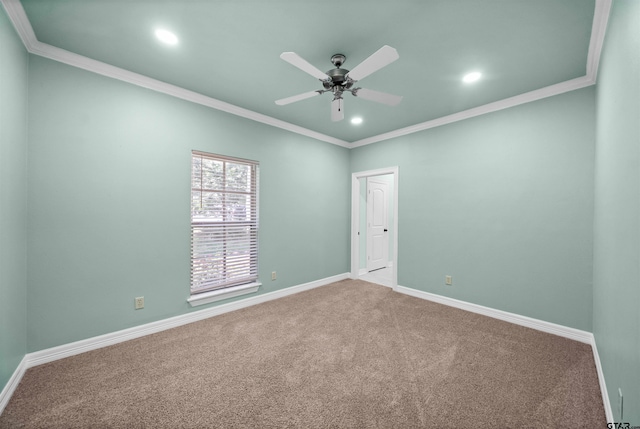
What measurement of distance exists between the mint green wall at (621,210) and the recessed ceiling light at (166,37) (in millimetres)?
2672

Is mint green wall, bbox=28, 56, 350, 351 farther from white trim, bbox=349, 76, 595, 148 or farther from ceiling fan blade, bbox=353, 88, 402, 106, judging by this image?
white trim, bbox=349, 76, 595, 148

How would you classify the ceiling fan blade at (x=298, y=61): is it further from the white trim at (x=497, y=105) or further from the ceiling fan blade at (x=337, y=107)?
the white trim at (x=497, y=105)

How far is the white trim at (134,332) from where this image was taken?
203 cm

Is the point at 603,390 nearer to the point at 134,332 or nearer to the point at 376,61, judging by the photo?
the point at 376,61

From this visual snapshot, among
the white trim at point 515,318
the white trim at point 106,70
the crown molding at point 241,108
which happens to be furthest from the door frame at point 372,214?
the white trim at point 106,70

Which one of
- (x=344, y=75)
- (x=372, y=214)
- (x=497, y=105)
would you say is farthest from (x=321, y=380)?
(x=372, y=214)

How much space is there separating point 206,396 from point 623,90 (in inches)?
121

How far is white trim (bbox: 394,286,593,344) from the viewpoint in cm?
246

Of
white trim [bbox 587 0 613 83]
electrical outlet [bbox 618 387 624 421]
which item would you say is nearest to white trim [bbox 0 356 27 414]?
electrical outlet [bbox 618 387 624 421]

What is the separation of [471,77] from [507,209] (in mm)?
1553

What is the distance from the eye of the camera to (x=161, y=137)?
2635mm

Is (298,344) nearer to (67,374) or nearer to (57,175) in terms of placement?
(67,374)

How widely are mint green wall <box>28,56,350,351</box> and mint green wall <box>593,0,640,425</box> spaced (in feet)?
10.7

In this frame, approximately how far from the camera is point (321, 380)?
1844mm
